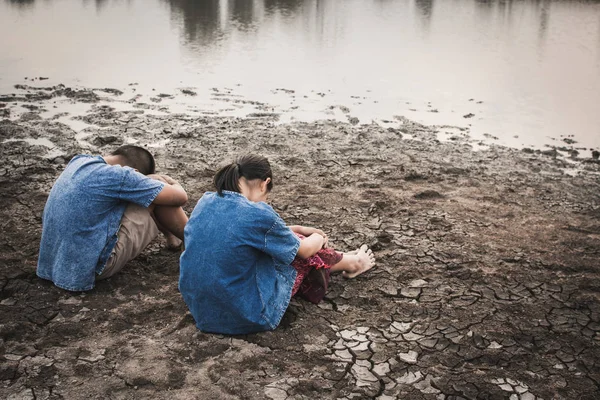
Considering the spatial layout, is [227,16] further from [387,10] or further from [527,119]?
[527,119]

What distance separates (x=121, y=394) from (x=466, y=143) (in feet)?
19.3

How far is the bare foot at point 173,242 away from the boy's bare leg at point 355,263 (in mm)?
1192

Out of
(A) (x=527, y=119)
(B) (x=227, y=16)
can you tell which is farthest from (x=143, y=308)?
(B) (x=227, y=16)

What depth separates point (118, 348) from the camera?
128 inches

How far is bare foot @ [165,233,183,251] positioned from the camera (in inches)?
173

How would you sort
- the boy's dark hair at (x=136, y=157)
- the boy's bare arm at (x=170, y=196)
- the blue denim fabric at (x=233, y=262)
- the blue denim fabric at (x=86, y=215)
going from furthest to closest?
1. the boy's dark hair at (x=136, y=157)
2. the boy's bare arm at (x=170, y=196)
3. the blue denim fabric at (x=86, y=215)
4. the blue denim fabric at (x=233, y=262)

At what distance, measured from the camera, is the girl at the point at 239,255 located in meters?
3.21

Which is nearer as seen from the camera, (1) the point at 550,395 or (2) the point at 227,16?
(1) the point at 550,395

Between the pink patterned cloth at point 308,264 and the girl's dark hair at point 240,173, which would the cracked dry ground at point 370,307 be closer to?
the pink patterned cloth at point 308,264

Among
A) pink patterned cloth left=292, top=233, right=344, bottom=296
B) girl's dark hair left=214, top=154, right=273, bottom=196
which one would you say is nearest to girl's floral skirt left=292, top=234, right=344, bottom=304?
pink patterned cloth left=292, top=233, right=344, bottom=296

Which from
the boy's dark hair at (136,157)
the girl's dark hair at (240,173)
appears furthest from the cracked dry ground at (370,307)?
the girl's dark hair at (240,173)

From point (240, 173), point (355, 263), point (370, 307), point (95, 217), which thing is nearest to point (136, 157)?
point (95, 217)

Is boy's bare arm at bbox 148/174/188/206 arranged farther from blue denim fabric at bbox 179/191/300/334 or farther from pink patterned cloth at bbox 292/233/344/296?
pink patterned cloth at bbox 292/233/344/296

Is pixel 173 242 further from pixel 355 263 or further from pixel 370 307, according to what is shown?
pixel 370 307
